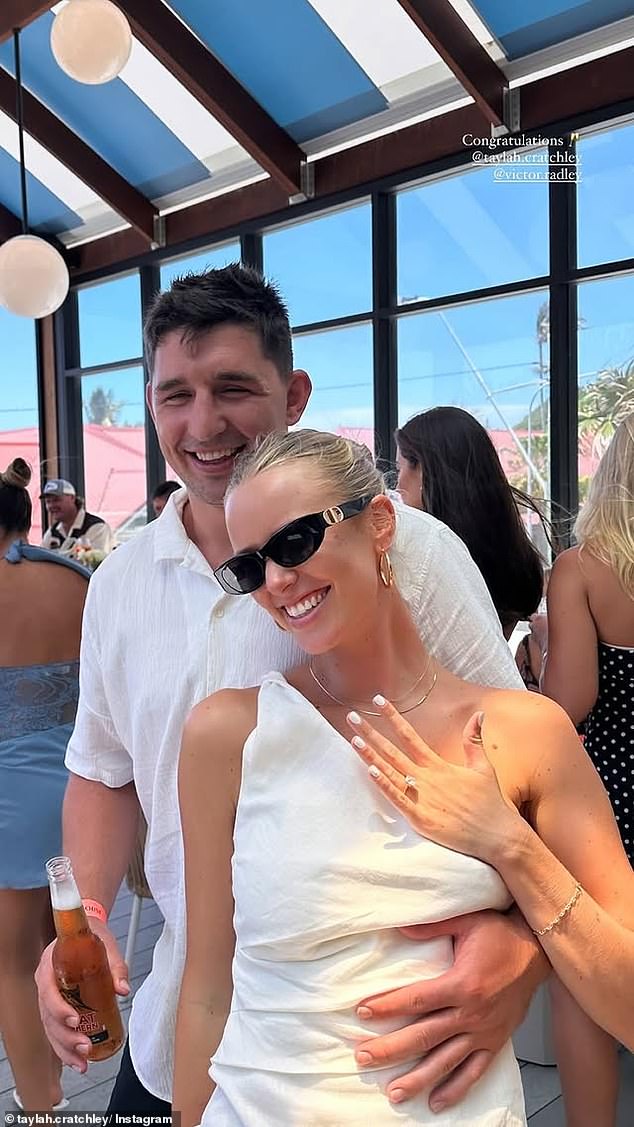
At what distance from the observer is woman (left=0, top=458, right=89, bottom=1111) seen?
7.80ft

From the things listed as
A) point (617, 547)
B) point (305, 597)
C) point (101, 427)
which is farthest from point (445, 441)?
point (101, 427)

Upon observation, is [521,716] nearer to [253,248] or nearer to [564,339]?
[564,339]

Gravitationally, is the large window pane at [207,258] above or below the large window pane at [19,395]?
above

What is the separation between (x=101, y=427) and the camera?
9.11m

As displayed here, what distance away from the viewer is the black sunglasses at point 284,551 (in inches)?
41.4

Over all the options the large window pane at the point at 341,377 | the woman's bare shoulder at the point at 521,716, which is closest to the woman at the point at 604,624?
the woman's bare shoulder at the point at 521,716

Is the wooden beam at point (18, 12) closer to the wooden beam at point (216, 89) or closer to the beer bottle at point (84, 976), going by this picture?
the wooden beam at point (216, 89)

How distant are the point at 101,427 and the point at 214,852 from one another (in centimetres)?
846

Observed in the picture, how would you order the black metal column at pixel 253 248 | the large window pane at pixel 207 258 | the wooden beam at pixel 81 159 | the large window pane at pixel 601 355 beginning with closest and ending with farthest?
the large window pane at pixel 601 355, the wooden beam at pixel 81 159, the black metal column at pixel 253 248, the large window pane at pixel 207 258

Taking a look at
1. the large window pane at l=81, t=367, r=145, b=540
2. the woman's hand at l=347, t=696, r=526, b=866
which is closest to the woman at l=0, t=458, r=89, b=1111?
the woman's hand at l=347, t=696, r=526, b=866

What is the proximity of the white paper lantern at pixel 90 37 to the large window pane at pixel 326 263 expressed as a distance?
3.29m

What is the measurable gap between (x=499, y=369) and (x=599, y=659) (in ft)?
13.8

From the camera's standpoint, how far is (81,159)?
24.1 ft

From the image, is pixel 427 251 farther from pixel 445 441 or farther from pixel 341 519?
pixel 341 519
